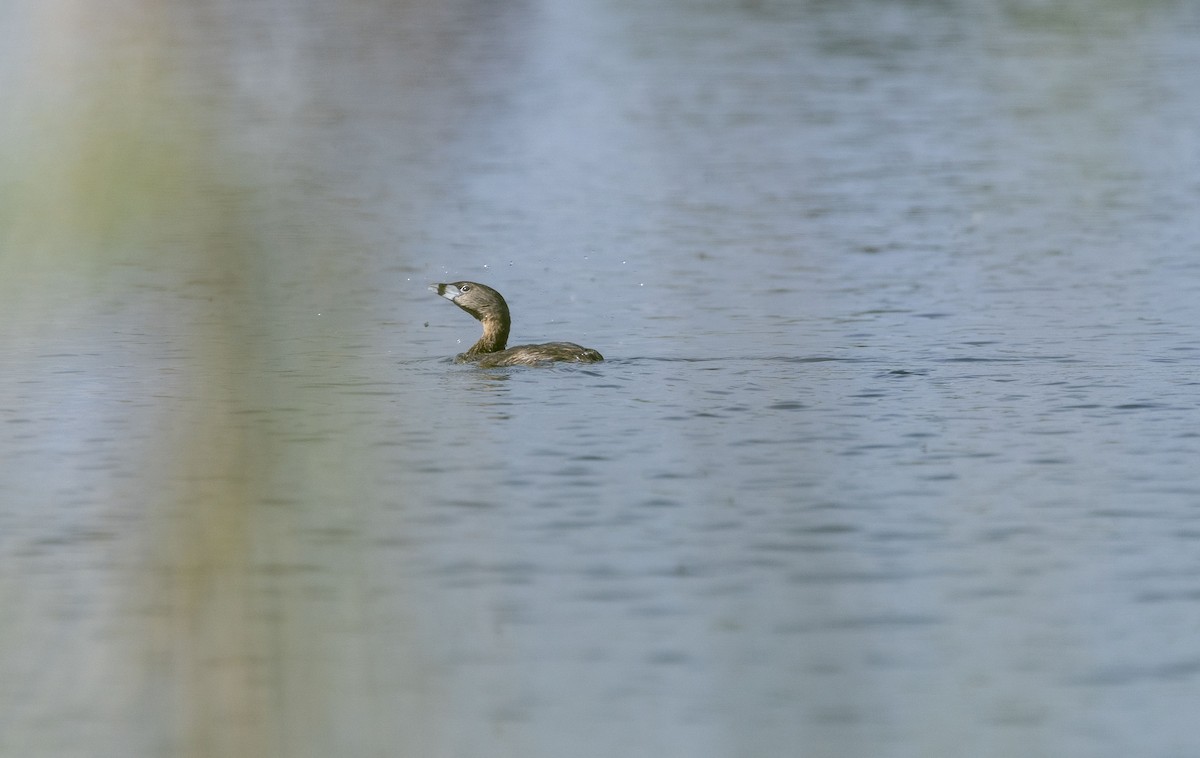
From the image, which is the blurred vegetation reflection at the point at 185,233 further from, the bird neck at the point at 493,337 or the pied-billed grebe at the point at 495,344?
the bird neck at the point at 493,337

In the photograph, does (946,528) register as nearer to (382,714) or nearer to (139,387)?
(382,714)

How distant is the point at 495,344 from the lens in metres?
14.1

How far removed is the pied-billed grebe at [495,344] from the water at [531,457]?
0.63 ft

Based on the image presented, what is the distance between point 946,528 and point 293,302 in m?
4.90

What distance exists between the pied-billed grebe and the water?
Answer: 0.19 meters

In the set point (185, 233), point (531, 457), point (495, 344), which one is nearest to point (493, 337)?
point (495, 344)

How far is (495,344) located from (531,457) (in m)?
4.11

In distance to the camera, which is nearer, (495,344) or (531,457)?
(531,457)

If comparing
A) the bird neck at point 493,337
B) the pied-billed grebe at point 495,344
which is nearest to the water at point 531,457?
the pied-billed grebe at point 495,344

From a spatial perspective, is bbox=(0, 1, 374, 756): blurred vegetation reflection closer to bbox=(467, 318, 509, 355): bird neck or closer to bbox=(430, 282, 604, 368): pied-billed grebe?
bbox=(430, 282, 604, 368): pied-billed grebe

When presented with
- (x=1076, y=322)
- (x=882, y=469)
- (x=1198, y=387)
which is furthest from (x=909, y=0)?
(x=882, y=469)

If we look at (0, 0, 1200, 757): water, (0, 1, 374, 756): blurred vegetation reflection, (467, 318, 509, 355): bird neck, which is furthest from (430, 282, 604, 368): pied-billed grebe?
(0, 1, 374, 756): blurred vegetation reflection

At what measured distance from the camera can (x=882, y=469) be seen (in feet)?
31.4

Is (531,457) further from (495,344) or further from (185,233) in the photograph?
(185,233)
